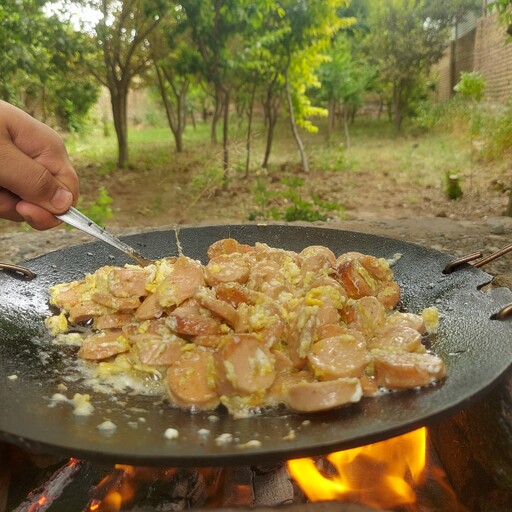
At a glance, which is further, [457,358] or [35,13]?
[35,13]

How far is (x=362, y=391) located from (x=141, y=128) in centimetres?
2381

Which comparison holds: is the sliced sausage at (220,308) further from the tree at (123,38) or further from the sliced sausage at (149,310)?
the tree at (123,38)

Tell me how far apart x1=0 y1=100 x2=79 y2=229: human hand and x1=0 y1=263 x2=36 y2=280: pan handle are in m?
0.26

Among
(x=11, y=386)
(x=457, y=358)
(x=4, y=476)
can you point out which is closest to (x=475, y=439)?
(x=457, y=358)

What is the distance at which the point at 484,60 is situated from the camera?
36.5ft

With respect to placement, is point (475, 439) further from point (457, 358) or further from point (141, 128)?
point (141, 128)

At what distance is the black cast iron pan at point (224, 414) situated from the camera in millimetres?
1056

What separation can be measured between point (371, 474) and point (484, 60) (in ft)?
38.2

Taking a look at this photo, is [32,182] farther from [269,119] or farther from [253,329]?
[269,119]

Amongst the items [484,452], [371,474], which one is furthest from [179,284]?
[484,452]

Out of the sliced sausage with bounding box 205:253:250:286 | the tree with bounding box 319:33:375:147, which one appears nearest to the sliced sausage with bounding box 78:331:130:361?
the sliced sausage with bounding box 205:253:250:286

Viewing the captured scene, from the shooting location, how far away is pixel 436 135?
13.7 metres

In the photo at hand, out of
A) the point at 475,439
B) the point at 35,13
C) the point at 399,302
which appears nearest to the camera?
the point at 475,439

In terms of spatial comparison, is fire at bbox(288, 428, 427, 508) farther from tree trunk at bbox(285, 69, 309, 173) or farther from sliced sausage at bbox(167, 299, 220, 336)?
tree trunk at bbox(285, 69, 309, 173)
